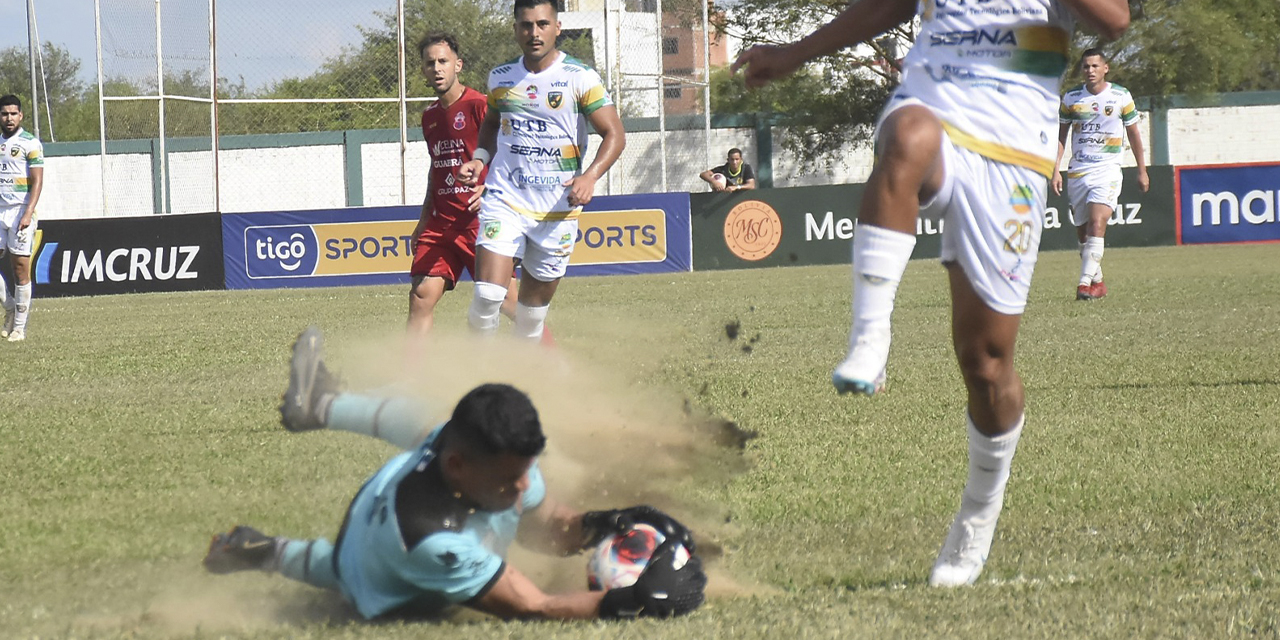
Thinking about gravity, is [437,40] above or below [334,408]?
above

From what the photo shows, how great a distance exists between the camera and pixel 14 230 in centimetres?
1518

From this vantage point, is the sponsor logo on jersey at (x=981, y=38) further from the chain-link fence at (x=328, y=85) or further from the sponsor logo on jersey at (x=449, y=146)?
the chain-link fence at (x=328, y=85)

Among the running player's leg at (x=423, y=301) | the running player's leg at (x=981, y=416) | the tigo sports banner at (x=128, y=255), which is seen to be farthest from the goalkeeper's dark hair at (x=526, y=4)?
the tigo sports banner at (x=128, y=255)

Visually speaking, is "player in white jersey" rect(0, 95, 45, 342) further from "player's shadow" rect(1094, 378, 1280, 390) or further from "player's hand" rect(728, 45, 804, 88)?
"player's hand" rect(728, 45, 804, 88)

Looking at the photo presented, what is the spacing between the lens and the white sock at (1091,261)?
14.8m

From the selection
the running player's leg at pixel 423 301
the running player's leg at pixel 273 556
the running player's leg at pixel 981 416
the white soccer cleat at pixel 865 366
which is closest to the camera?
the white soccer cleat at pixel 865 366

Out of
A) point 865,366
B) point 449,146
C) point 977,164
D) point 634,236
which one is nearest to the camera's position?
point 865,366

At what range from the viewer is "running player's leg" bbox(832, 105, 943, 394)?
344 cm

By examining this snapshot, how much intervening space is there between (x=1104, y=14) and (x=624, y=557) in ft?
6.06

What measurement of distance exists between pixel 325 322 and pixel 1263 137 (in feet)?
117

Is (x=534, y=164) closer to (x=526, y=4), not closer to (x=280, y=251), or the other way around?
(x=526, y=4)

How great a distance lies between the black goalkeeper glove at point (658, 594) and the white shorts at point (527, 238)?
4290 mm

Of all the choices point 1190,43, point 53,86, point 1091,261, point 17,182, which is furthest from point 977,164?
point 53,86

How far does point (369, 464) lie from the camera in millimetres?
6035
